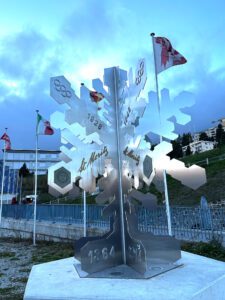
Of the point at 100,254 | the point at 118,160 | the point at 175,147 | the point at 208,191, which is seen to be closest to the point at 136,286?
the point at 100,254

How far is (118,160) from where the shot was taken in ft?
17.7

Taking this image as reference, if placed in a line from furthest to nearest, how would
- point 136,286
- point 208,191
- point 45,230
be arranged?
point 208,191 → point 45,230 → point 136,286

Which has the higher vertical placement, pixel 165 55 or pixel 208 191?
pixel 165 55

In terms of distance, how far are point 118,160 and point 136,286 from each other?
6.87ft

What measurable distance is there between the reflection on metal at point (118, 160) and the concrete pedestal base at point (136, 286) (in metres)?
0.46

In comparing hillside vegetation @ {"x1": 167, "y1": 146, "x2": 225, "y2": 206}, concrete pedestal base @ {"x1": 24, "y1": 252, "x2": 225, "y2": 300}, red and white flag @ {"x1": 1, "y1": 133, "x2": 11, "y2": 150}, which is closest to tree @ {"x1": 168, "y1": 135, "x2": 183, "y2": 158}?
concrete pedestal base @ {"x1": 24, "y1": 252, "x2": 225, "y2": 300}

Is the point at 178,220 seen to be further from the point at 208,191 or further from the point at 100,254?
the point at 208,191

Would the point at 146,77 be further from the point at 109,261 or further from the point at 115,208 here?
the point at 109,261

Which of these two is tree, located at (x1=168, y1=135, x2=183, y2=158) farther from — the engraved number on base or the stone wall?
the stone wall

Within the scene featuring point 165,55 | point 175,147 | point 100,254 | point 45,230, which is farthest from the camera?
point 175,147

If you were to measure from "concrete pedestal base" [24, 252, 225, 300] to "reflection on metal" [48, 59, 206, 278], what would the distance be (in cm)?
46

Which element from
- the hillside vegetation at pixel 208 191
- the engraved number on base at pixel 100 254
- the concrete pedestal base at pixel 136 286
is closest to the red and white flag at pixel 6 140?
the hillside vegetation at pixel 208 191

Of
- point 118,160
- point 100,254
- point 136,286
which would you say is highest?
point 118,160

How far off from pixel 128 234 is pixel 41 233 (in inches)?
551
